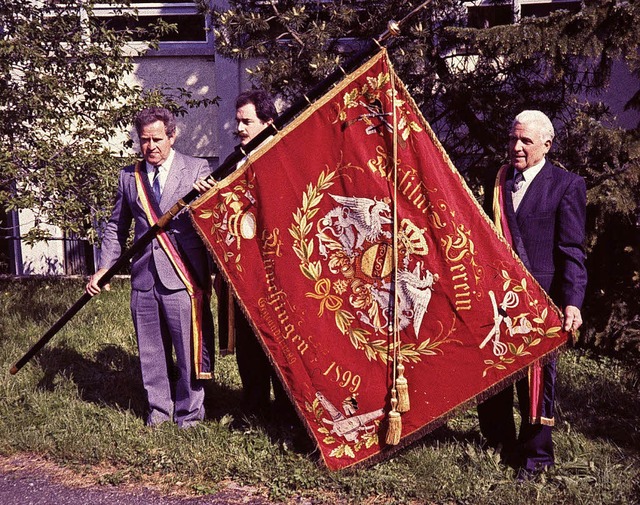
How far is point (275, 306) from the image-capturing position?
3711 millimetres

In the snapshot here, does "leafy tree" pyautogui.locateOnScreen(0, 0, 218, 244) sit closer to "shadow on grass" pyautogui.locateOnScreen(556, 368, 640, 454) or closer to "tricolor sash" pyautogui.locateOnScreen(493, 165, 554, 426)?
"tricolor sash" pyautogui.locateOnScreen(493, 165, 554, 426)

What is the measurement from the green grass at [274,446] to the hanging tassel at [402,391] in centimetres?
30

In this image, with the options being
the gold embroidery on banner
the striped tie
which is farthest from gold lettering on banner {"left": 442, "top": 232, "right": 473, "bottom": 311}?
the striped tie

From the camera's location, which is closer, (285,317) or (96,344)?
(285,317)

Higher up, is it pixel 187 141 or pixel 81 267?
pixel 187 141

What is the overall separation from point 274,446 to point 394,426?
95 centimetres

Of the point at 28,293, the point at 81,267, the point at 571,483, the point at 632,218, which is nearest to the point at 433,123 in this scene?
the point at 632,218

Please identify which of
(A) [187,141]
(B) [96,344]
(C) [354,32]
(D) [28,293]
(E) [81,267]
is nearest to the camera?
(B) [96,344]

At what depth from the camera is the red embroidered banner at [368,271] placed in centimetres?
341

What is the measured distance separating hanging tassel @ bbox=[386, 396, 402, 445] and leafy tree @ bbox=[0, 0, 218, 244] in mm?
3414

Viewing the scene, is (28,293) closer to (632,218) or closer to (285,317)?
(285,317)

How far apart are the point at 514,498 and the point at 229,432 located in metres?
1.81

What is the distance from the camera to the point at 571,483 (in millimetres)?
3555

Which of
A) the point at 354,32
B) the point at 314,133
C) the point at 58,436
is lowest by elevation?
the point at 58,436
